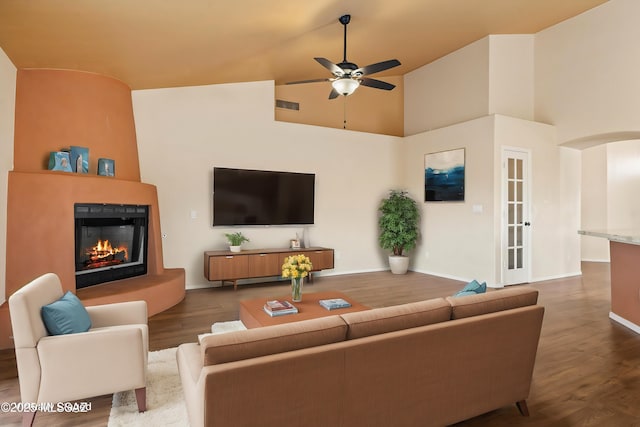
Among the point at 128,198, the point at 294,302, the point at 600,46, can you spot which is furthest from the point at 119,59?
the point at 600,46

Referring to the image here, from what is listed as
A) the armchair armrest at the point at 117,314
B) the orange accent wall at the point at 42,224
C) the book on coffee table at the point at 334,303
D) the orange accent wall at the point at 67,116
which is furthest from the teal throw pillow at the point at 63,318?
the orange accent wall at the point at 67,116

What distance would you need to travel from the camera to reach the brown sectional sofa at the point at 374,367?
151 cm

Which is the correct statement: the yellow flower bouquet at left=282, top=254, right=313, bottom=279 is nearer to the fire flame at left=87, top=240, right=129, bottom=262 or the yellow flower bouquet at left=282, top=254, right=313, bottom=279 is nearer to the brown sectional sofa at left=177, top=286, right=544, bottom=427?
the brown sectional sofa at left=177, top=286, right=544, bottom=427

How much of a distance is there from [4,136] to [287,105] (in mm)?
4483

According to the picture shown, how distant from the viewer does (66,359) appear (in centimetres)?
209

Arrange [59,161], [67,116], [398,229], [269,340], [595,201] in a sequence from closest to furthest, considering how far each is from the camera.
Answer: [269,340] → [59,161] → [67,116] → [398,229] → [595,201]

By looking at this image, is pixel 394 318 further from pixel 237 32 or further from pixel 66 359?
pixel 237 32

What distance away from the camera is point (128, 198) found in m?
4.48

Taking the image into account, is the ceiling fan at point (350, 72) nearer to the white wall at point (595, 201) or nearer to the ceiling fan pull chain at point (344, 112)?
A: the ceiling fan pull chain at point (344, 112)

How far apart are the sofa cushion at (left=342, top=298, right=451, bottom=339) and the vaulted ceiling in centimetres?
305

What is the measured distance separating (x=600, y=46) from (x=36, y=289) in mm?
8056

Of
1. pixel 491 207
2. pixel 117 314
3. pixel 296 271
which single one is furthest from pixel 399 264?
pixel 117 314

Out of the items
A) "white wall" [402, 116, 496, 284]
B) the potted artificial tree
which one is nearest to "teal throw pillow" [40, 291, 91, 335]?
the potted artificial tree

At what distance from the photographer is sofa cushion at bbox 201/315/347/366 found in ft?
4.96
